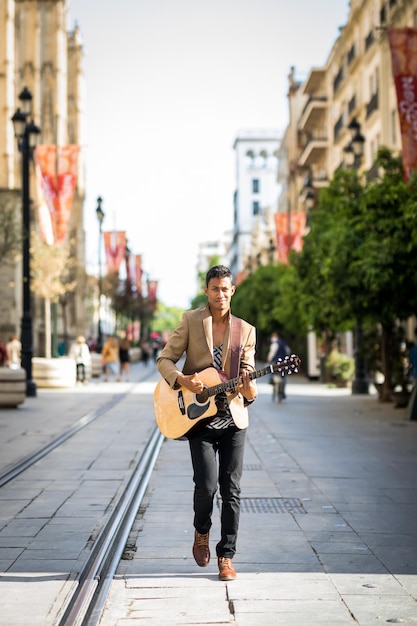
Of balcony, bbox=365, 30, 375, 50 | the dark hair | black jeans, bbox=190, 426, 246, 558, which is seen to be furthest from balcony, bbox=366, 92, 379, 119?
black jeans, bbox=190, 426, 246, 558

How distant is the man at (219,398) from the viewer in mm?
6031

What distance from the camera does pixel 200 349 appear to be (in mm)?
6109

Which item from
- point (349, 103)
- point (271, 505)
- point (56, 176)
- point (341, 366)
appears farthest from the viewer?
point (349, 103)

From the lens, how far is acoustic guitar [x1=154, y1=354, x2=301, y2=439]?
19.3 ft

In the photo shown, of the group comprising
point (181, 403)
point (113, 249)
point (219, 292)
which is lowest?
point (181, 403)

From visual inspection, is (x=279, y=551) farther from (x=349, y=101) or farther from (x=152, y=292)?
(x=152, y=292)

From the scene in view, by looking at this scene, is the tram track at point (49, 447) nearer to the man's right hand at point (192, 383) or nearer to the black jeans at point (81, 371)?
the man's right hand at point (192, 383)

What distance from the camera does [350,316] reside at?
878 inches

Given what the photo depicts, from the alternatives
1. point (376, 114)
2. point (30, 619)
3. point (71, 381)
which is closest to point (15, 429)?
point (30, 619)

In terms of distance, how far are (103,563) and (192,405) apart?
121 cm

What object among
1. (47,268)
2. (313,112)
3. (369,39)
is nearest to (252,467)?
(47,268)

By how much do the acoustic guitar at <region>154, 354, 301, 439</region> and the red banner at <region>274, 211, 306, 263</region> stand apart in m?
36.1

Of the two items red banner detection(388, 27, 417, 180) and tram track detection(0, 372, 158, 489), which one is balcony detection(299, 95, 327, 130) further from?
red banner detection(388, 27, 417, 180)

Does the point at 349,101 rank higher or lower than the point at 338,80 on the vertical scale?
lower
